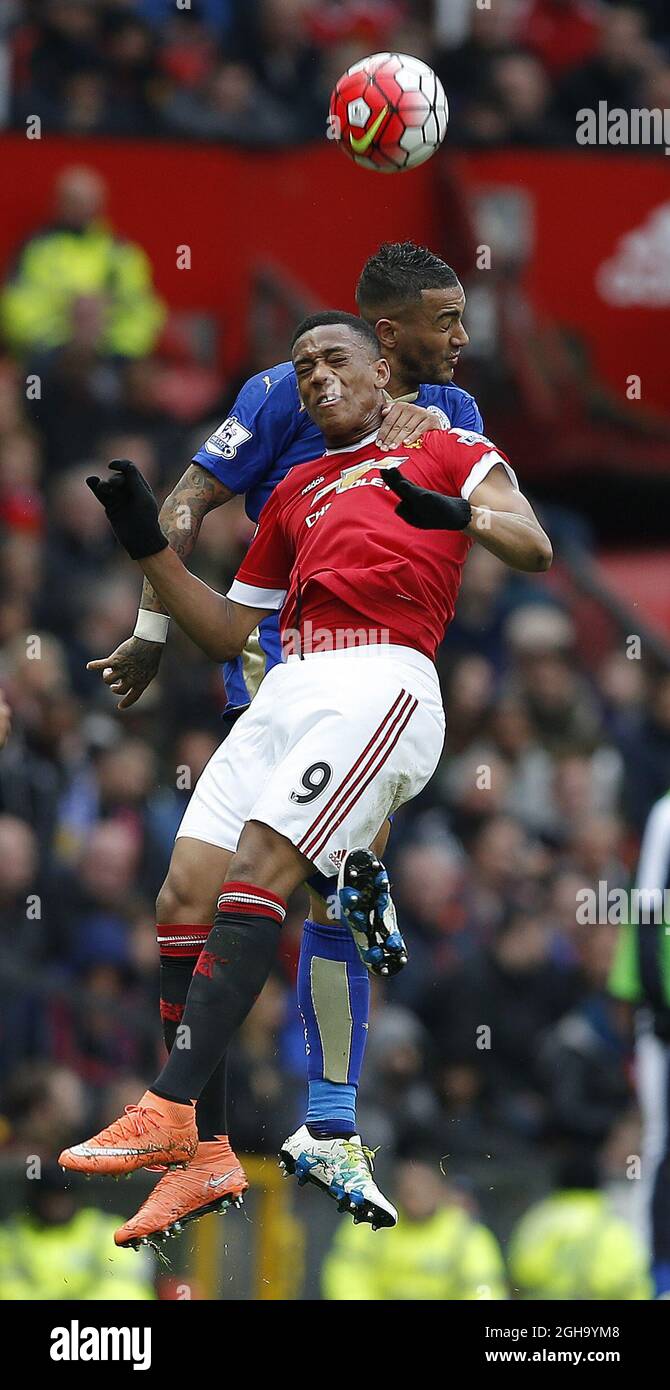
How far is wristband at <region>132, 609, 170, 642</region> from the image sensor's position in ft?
22.3

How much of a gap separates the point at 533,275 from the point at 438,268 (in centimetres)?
832

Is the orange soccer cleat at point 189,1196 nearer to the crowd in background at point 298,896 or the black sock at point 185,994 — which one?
the black sock at point 185,994

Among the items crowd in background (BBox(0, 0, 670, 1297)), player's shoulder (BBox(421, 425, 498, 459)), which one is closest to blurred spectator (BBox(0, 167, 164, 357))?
crowd in background (BBox(0, 0, 670, 1297))

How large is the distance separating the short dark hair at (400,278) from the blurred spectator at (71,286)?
20.0 ft

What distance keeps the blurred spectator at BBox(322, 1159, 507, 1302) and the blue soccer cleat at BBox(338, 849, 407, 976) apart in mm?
4032

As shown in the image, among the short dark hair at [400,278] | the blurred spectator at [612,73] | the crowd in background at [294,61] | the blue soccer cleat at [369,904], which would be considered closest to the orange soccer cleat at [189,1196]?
the blue soccer cleat at [369,904]

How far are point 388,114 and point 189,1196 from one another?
→ 126 inches

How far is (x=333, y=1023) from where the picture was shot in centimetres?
660

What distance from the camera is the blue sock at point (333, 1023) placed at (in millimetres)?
6574

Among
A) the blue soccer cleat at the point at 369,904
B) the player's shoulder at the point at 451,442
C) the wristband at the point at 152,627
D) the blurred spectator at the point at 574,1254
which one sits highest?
the player's shoulder at the point at 451,442

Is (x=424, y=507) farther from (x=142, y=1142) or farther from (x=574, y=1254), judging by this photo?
(x=574, y=1254)

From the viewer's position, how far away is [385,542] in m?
6.27

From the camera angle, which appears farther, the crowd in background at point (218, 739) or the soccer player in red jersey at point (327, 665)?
the crowd in background at point (218, 739)

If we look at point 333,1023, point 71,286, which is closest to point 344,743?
point 333,1023
